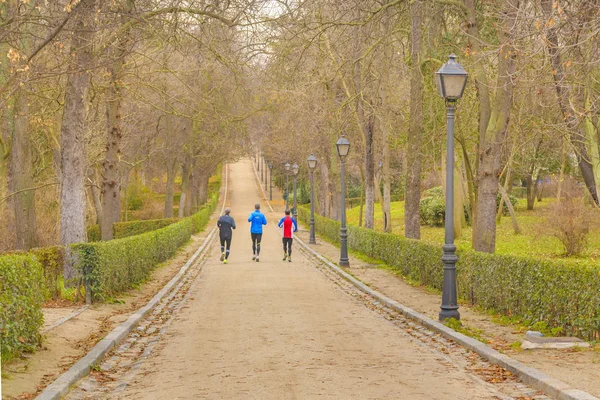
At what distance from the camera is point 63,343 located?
1024cm

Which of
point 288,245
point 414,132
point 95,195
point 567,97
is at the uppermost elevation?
point 567,97

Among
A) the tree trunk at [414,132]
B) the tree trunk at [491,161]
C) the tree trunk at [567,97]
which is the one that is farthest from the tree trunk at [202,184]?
the tree trunk at [491,161]

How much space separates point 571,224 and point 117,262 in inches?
644

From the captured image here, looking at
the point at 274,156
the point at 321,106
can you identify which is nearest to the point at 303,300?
the point at 321,106

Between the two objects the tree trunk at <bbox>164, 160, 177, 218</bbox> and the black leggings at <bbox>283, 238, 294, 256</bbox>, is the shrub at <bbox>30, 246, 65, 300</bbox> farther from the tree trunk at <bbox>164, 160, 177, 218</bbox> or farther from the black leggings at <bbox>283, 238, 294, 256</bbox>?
the tree trunk at <bbox>164, 160, 177, 218</bbox>

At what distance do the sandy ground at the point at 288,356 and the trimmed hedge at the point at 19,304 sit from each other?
4.57 ft

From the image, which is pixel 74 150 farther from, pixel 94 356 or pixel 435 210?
pixel 435 210

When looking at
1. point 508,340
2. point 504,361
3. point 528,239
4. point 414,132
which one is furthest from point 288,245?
point 504,361

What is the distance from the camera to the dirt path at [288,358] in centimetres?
748

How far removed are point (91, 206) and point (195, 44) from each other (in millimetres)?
23976

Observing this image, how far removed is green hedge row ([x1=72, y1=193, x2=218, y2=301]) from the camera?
555 inches

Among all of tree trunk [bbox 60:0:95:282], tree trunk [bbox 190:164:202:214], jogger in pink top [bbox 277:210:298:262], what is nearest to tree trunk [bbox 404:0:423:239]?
jogger in pink top [bbox 277:210:298:262]

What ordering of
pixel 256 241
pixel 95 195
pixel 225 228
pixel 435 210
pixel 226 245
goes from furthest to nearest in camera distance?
pixel 435 210
pixel 95 195
pixel 256 241
pixel 226 245
pixel 225 228

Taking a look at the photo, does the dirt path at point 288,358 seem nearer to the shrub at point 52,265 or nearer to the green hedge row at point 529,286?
the green hedge row at point 529,286
